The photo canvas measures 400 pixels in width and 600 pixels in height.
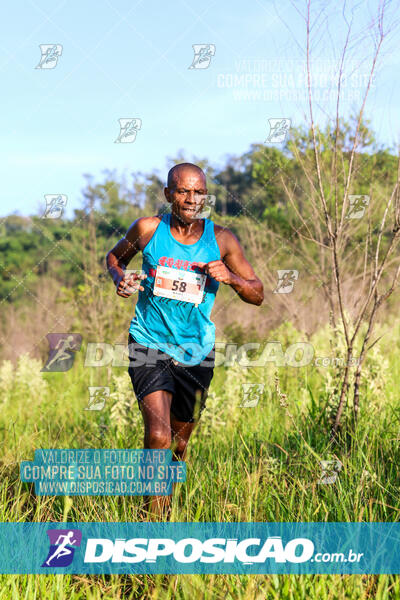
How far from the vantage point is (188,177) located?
130 inches

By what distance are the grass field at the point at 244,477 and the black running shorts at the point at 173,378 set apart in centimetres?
35

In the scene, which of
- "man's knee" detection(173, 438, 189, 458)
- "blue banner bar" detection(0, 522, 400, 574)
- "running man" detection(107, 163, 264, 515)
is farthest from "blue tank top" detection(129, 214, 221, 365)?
"blue banner bar" detection(0, 522, 400, 574)

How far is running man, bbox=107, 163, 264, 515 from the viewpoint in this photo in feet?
10.7

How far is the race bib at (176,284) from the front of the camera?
3327 mm

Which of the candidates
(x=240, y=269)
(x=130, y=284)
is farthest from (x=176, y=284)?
(x=240, y=269)

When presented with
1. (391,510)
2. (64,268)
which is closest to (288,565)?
(391,510)

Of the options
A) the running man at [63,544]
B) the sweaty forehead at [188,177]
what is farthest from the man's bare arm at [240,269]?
the running man at [63,544]

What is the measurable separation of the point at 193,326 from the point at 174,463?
840 millimetres

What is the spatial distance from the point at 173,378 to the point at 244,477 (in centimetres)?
70

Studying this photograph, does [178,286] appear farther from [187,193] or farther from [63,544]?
[63,544]

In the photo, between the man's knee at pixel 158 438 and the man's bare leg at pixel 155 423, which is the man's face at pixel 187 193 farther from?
the man's knee at pixel 158 438

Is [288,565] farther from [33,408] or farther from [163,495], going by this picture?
[33,408]

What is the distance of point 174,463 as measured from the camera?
136 inches

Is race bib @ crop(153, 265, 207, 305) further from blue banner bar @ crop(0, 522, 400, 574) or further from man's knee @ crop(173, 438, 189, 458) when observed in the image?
blue banner bar @ crop(0, 522, 400, 574)
